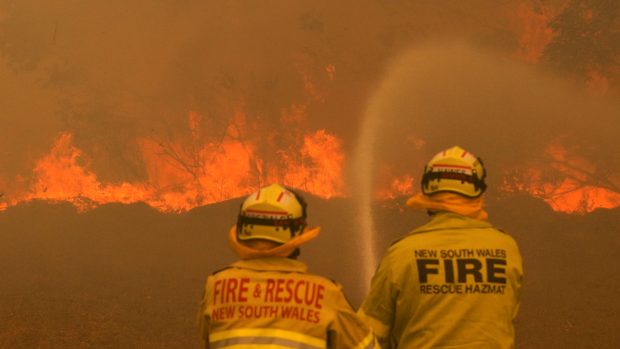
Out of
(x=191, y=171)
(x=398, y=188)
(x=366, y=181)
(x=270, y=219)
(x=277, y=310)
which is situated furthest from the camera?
(x=191, y=171)

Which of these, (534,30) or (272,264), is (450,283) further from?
(534,30)

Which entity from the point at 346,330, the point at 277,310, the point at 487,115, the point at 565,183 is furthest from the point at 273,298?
the point at 565,183

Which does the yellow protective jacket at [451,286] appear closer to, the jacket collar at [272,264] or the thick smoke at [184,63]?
the jacket collar at [272,264]

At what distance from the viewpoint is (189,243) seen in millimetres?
13492

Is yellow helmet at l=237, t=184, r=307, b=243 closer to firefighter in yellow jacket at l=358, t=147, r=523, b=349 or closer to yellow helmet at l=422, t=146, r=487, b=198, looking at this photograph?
firefighter in yellow jacket at l=358, t=147, r=523, b=349

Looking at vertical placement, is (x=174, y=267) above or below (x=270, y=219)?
above

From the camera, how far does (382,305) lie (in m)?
3.06

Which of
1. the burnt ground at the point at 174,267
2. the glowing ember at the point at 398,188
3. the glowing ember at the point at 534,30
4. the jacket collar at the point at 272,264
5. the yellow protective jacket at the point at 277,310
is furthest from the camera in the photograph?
the glowing ember at the point at 534,30

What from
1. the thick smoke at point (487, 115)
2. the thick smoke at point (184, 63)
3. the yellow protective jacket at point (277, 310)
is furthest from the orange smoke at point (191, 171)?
the yellow protective jacket at point (277, 310)

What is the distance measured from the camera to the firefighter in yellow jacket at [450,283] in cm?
291

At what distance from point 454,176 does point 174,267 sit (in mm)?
10422

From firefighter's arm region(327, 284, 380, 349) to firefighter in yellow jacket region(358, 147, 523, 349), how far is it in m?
0.38

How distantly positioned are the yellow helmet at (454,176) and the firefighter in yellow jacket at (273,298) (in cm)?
75

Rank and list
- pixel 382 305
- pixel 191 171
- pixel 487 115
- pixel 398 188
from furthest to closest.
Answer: pixel 191 171 < pixel 398 188 < pixel 487 115 < pixel 382 305
